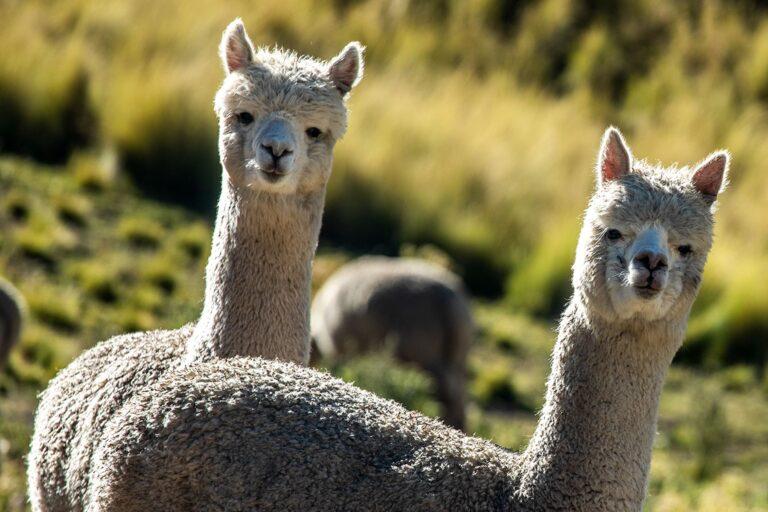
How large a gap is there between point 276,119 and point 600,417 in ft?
6.61

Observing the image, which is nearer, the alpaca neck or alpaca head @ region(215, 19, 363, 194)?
the alpaca neck

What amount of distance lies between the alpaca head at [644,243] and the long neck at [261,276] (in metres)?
1.54

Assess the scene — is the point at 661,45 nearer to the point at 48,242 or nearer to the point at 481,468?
the point at 48,242

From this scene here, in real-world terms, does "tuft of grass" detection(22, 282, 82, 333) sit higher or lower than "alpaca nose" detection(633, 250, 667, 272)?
higher

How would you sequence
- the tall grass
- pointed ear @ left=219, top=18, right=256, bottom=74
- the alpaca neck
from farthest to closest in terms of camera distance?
the tall grass < pointed ear @ left=219, top=18, right=256, bottom=74 < the alpaca neck

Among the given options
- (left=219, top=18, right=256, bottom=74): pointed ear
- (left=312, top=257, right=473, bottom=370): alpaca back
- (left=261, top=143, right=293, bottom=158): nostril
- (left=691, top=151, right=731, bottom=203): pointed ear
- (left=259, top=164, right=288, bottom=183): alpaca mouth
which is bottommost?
(left=691, top=151, right=731, bottom=203): pointed ear

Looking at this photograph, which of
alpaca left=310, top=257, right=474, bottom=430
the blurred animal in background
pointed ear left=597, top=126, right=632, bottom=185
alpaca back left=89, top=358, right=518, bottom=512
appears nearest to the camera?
alpaca back left=89, top=358, right=518, bottom=512

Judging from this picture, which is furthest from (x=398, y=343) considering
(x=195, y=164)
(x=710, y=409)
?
(x=195, y=164)

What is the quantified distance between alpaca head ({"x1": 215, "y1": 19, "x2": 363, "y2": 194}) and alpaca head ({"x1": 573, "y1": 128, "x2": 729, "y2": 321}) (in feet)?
5.17

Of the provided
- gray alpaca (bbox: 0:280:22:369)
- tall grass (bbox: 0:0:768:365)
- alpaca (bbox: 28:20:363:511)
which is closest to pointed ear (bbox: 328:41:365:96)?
alpaca (bbox: 28:20:363:511)

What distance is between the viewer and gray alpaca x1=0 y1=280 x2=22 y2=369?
9.22 metres

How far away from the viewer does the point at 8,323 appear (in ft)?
30.3

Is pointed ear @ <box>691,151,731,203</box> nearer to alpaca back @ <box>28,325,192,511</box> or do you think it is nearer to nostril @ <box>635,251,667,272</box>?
nostril @ <box>635,251,667,272</box>

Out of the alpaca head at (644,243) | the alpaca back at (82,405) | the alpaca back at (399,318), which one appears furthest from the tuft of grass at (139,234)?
the alpaca head at (644,243)
